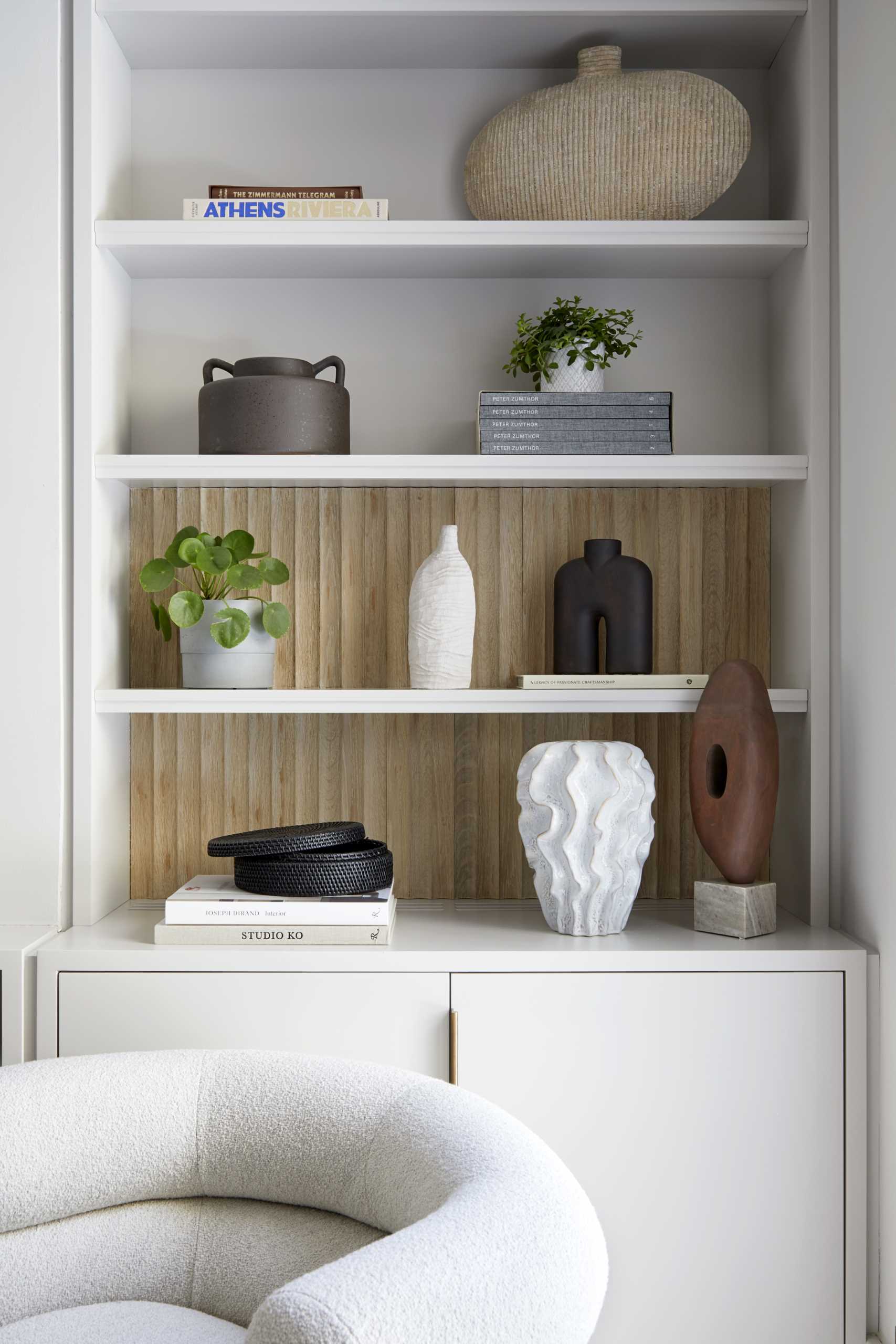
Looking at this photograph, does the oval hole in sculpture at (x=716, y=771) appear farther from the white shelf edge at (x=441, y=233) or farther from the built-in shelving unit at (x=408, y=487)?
the white shelf edge at (x=441, y=233)

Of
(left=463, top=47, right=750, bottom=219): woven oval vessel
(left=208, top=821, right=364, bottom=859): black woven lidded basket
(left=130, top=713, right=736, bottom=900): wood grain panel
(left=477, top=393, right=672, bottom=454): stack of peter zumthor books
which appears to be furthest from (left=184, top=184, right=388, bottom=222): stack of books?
(left=208, top=821, right=364, bottom=859): black woven lidded basket

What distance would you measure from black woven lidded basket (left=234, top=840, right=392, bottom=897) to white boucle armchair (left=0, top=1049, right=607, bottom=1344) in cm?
41

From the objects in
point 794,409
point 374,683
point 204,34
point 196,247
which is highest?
point 204,34

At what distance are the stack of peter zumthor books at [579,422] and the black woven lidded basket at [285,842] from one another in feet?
2.23

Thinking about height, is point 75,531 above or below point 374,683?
above

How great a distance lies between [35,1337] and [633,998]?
0.89 metres

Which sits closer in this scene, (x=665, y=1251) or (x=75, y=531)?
(x=665, y=1251)

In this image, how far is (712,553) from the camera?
6.67 feet

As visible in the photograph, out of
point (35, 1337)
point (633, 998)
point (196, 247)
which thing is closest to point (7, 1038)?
point (35, 1337)

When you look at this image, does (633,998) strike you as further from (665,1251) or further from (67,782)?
(67,782)

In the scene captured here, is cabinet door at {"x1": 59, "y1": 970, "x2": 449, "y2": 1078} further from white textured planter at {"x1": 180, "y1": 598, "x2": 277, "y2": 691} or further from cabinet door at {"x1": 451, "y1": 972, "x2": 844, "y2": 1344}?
white textured planter at {"x1": 180, "y1": 598, "x2": 277, "y2": 691}

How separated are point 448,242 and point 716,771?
38.8 inches

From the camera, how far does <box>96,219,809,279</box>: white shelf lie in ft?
5.93

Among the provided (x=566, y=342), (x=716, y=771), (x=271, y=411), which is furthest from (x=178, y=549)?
(x=716, y=771)
